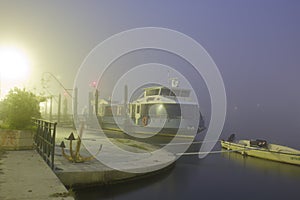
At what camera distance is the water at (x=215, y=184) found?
9.45m

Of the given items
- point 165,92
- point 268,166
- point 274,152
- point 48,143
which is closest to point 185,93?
point 165,92

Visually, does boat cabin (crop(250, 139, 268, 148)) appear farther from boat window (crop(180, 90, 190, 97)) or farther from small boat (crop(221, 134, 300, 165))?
boat window (crop(180, 90, 190, 97))

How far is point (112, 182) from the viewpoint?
932cm

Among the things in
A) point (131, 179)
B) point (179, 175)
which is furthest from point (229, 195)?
point (131, 179)

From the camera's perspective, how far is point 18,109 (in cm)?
1099

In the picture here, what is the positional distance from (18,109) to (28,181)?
6029 millimetres

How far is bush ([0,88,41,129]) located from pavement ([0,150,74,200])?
2.40 meters

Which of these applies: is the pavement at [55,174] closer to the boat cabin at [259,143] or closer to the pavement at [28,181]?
the pavement at [28,181]

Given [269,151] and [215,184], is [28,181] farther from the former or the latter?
[269,151]

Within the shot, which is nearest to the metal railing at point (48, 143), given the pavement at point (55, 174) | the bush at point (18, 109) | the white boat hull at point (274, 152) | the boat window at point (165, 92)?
the pavement at point (55, 174)

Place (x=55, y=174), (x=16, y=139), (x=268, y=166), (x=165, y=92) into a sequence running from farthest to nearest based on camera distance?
(x=165, y=92) < (x=268, y=166) < (x=16, y=139) < (x=55, y=174)

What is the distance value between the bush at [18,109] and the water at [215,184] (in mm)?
A: 4522

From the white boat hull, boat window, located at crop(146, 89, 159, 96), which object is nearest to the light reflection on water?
the white boat hull

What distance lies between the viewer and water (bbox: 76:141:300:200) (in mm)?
9445
